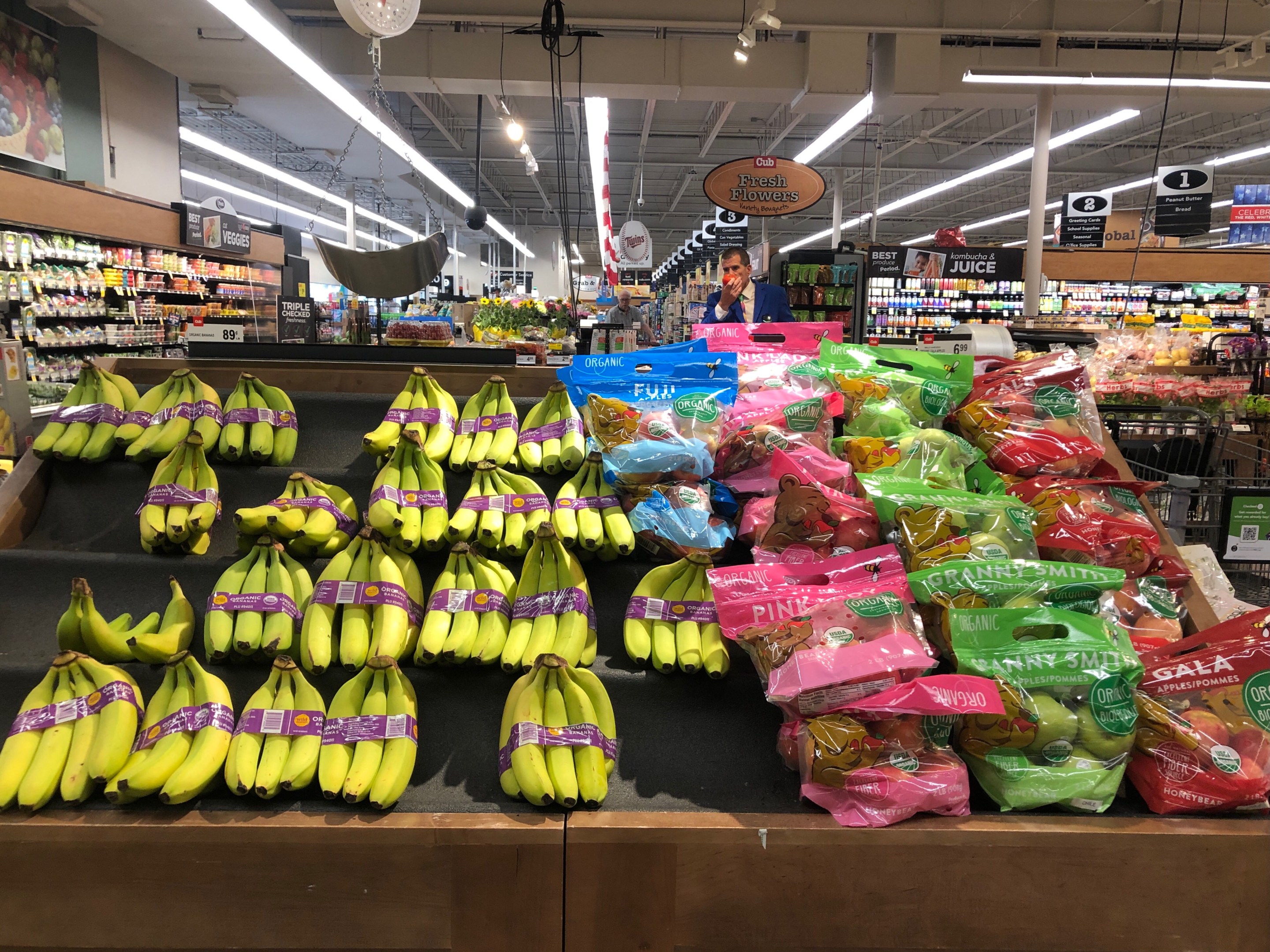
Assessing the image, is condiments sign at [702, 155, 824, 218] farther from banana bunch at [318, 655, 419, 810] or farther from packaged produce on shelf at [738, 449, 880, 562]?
banana bunch at [318, 655, 419, 810]

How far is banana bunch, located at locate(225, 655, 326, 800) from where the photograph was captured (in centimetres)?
132

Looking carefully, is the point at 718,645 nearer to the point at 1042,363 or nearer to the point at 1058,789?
the point at 1058,789

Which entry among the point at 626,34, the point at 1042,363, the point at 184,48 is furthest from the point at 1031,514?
the point at 184,48

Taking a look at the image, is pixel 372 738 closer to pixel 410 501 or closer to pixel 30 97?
pixel 410 501

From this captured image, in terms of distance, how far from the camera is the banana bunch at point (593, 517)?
1.76 m

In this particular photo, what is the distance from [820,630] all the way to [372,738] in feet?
2.74

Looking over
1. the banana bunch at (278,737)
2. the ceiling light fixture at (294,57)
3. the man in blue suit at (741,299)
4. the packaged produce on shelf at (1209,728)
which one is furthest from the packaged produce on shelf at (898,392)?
the ceiling light fixture at (294,57)

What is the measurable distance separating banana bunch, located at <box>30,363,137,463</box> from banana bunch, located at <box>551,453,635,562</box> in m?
1.27

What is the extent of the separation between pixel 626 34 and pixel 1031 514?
10.2 m

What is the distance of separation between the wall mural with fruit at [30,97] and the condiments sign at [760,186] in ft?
23.2

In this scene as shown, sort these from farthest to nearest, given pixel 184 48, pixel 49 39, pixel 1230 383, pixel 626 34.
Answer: pixel 626 34 → pixel 184 48 → pixel 49 39 → pixel 1230 383

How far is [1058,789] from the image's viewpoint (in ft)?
4.33

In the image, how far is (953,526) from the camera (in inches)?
62.1

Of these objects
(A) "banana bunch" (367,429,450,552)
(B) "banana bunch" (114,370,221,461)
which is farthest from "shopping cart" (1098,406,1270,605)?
(B) "banana bunch" (114,370,221,461)
